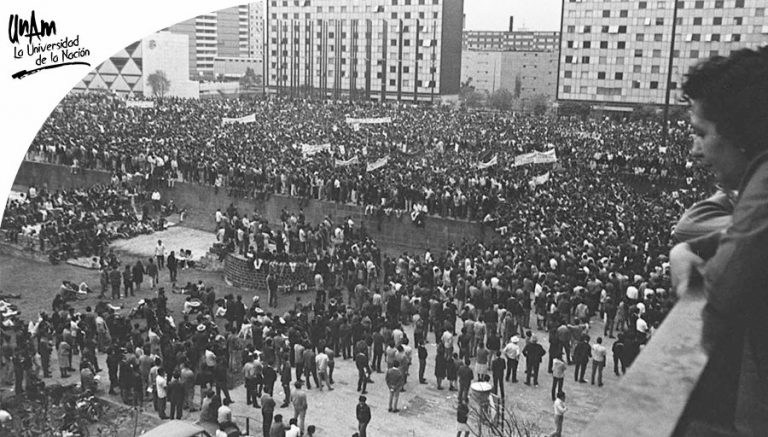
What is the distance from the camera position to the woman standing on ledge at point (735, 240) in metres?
1.66

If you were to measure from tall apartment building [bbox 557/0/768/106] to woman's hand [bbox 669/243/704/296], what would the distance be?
73142 millimetres

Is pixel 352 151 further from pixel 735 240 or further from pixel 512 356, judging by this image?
pixel 735 240

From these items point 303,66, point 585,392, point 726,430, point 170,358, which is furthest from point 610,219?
point 303,66

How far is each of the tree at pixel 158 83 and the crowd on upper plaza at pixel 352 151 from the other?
3152 centimetres

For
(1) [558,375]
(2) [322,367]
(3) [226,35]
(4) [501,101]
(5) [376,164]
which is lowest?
(2) [322,367]

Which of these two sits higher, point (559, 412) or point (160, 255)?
point (559, 412)

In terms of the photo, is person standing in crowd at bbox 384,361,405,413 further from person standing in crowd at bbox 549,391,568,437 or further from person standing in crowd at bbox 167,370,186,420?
person standing in crowd at bbox 167,370,186,420

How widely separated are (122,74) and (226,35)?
282 ft

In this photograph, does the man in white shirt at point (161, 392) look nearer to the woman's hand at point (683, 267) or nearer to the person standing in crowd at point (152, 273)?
the person standing in crowd at point (152, 273)

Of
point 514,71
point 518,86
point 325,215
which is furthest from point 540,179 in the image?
point 514,71

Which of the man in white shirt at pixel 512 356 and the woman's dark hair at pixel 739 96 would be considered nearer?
the woman's dark hair at pixel 739 96

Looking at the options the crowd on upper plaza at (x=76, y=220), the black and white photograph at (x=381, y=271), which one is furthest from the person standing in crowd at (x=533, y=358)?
the crowd on upper plaza at (x=76, y=220)

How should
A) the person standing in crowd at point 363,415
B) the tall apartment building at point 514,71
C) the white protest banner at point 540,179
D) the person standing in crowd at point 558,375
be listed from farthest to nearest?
1. the tall apartment building at point 514,71
2. the white protest banner at point 540,179
3. the person standing in crowd at point 558,375
4. the person standing in crowd at point 363,415

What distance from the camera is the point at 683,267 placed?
2.19m
